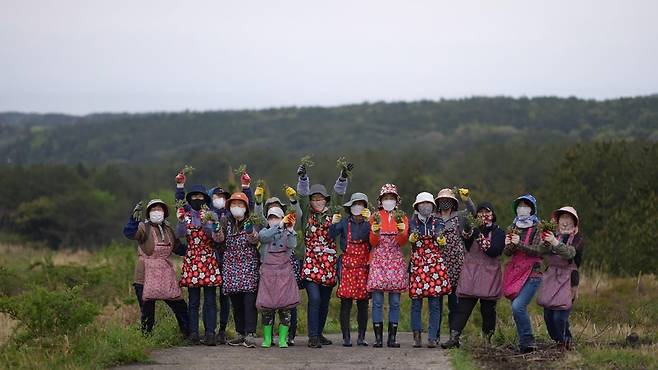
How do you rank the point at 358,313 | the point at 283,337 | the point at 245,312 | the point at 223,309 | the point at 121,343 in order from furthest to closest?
the point at 223,309 < the point at 358,313 < the point at 245,312 < the point at 283,337 < the point at 121,343

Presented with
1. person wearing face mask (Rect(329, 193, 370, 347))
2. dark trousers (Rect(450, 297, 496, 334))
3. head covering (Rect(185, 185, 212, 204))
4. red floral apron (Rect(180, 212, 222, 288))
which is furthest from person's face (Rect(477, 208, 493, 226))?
head covering (Rect(185, 185, 212, 204))

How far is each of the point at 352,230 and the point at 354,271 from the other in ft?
1.57

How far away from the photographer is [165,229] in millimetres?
11625

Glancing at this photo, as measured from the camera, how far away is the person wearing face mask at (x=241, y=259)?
11.4m

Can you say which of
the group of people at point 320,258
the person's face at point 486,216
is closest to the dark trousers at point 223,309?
the group of people at point 320,258

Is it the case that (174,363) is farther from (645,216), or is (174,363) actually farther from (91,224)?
(91,224)

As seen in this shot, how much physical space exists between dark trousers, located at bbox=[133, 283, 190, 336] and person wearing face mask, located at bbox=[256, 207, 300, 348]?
1019mm

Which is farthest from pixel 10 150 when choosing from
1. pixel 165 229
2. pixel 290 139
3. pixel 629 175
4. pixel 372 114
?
pixel 165 229

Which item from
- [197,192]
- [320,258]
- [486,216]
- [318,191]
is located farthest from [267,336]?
[486,216]

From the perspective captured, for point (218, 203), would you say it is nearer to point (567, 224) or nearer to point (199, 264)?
point (199, 264)

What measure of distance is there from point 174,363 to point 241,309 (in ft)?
5.61

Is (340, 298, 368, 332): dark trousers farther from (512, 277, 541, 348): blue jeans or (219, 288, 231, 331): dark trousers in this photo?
(512, 277, 541, 348): blue jeans

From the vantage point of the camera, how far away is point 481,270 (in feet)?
36.3

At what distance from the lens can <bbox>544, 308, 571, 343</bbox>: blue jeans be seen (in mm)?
10680
